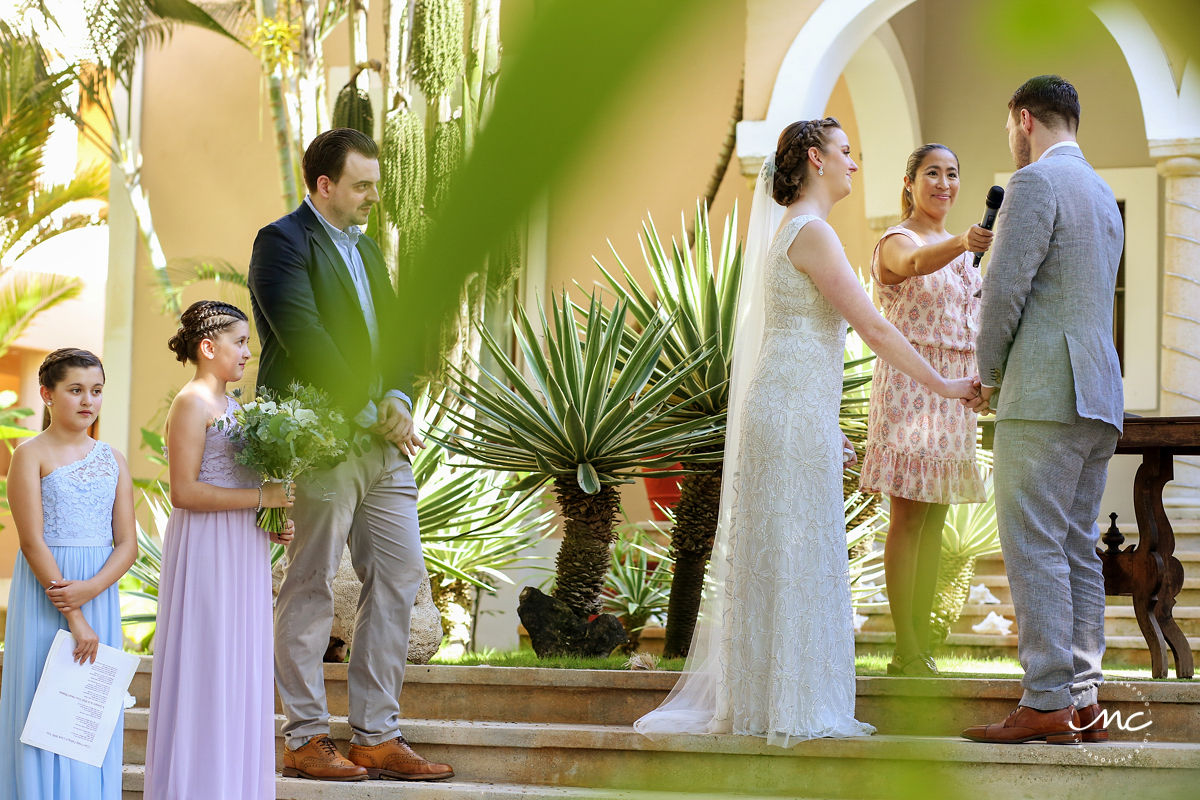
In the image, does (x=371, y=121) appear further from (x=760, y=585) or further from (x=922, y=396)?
(x=922, y=396)

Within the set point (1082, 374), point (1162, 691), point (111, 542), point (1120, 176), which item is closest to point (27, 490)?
point (111, 542)

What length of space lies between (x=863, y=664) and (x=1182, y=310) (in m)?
2.07

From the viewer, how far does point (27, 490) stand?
3.78 meters

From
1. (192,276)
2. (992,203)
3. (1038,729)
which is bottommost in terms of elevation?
(1038,729)

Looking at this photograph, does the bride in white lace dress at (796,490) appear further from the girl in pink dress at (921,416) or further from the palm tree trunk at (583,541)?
the palm tree trunk at (583,541)

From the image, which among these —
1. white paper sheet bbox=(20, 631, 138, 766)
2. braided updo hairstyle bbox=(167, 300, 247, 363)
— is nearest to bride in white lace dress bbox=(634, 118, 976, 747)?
braided updo hairstyle bbox=(167, 300, 247, 363)

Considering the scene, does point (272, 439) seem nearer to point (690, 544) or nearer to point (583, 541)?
point (583, 541)

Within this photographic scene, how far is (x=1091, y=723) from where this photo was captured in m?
3.32

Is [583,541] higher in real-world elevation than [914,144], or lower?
lower

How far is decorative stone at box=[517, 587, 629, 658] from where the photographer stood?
4.79 m

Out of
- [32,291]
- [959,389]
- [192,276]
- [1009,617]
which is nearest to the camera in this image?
[959,389]

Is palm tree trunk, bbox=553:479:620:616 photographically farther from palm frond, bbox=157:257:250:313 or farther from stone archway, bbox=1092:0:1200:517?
palm frond, bbox=157:257:250:313

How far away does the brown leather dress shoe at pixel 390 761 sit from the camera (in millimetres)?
3602

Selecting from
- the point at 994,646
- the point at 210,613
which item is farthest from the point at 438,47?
the point at 994,646
